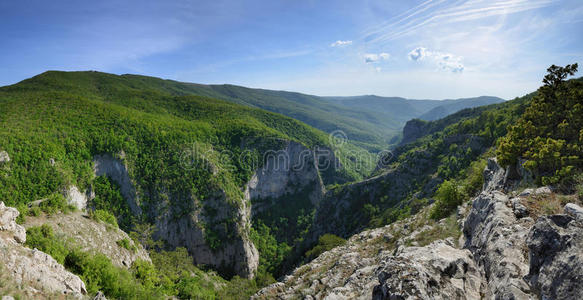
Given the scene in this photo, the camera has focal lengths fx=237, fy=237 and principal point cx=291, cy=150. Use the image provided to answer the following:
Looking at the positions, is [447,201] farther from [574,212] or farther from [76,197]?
[76,197]

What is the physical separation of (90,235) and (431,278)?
28.5m

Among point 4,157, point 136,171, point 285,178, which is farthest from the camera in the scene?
point 285,178

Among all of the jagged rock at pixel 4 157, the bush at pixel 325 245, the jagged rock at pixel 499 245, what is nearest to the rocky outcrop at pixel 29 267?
the jagged rock at pixel 499 245

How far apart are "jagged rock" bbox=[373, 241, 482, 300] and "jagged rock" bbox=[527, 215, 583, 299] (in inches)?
103

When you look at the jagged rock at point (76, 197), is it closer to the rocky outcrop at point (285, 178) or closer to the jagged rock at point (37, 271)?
the rocky outcrop at point (285, 178)

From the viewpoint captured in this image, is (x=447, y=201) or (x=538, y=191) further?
(x=447, y=201)

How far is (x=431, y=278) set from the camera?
408 inches

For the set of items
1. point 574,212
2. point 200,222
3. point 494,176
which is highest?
point 574,212

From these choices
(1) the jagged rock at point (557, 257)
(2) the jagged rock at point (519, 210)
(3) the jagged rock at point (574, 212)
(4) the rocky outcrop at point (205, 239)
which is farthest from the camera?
(4) the rocky outcrop at point (205, 239)

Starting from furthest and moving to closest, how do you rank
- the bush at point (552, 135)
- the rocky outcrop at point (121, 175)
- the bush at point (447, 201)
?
the rocky outcrop at point (121, 175) < the bush at point (447, 201) < the bush at point (552, 135)

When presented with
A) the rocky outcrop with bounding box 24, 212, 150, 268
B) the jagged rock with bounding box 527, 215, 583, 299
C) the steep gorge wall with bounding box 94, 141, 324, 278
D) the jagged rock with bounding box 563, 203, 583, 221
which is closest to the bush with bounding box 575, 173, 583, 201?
the jagged rock with bounding box 563, 203, 583, 221

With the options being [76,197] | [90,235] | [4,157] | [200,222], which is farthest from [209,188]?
[90,235]

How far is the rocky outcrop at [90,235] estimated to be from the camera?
2002 centimetres

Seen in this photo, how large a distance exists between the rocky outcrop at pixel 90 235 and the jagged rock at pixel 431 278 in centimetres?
2302
